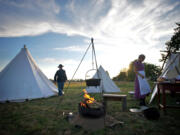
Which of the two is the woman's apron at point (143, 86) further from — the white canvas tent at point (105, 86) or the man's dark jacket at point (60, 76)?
the man's dark jacket at point (60, 76)

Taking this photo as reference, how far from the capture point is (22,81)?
6250mm

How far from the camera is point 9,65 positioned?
664 centimetres

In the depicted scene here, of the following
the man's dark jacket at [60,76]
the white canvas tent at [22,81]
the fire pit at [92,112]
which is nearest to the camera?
the fire pit at [92,112]

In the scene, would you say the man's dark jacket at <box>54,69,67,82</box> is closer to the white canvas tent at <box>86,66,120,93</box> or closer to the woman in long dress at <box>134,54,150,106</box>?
the white canvas tent at <box>86,66,120,93</box>

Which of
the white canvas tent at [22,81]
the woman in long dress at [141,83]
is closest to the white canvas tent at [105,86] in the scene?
the white canvas tent at [22,81]

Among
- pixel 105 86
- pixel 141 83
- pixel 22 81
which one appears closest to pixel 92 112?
pixel 141 83

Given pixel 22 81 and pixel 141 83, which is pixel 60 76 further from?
pixel 141 83

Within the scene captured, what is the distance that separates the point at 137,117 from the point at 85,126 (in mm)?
1489

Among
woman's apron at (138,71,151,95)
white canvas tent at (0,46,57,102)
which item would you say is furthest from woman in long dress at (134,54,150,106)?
white canvas tent at (0,46,57,102)

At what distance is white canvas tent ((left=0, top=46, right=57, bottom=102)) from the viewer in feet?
19.3

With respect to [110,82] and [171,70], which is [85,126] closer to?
[171,70]

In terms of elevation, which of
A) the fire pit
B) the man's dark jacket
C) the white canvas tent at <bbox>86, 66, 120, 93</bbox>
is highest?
the man's dark jacket

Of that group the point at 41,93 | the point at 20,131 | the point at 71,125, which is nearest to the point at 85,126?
the point at 71,125

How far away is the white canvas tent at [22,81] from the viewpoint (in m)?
5.88
